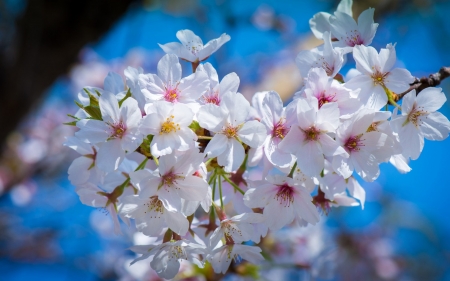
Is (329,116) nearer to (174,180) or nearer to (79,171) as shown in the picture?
(174,180)

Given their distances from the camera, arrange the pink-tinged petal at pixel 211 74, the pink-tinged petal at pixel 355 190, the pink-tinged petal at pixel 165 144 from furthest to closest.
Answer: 1. the pink-tinged petal at pixel 355 190
2. the pink-tinged petal at pixel 211 74
3. the pink-tinged petal at pixel 165 144

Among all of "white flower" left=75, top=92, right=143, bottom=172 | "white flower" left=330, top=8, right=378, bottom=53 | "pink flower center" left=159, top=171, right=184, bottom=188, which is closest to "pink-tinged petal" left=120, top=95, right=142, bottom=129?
"white flower" left=75, top=92, right=143, bottom=172

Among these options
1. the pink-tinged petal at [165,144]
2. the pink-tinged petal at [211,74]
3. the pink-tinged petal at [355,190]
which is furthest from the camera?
the pink-tinged petal at [355,190]

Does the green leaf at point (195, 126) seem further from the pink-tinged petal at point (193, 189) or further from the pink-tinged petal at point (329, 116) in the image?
the pink-tinged petal at point (329, 116)

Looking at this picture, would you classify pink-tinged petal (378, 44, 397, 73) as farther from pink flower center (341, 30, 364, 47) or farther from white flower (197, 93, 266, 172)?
white flower (197, 93, 266, 172)

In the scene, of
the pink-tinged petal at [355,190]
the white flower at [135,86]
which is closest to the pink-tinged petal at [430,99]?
the pink-tinged petal at [355,190]

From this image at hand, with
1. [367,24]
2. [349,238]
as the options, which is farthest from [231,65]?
[367,24]
